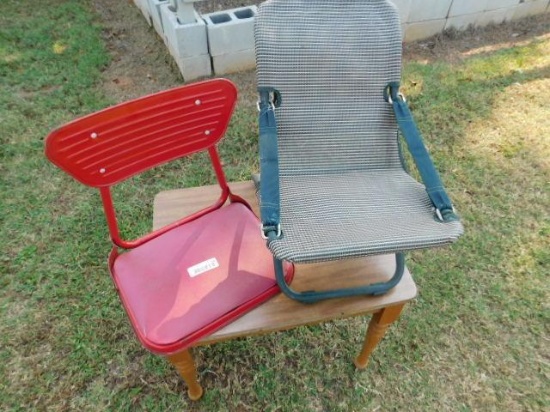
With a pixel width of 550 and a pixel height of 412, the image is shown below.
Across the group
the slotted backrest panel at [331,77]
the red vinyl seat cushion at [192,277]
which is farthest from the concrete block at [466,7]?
the red vinyl seat cushion at [192,277]

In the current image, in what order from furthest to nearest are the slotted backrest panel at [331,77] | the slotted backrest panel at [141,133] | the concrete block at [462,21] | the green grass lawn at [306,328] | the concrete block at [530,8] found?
1. the concrete block at [530,8]
2. the concrete block at [462,21]
3. the green grass lawn at [306,328]
4. the slotted backrest panel at [331,77]
5. the slotted backrest panel at [141,133]

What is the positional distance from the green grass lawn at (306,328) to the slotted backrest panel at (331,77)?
2.74ft

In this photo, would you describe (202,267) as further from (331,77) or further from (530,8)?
(530,8)

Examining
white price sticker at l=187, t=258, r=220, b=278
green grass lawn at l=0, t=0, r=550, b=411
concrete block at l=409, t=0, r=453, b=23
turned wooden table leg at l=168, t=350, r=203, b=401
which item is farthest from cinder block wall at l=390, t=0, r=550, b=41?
turned wooden table leg at l=168, t=350, r=203, b=401

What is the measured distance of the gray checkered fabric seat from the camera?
1484mm

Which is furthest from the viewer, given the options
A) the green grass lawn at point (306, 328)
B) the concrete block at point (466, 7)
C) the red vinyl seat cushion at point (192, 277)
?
the concrete block at point (466, 7)

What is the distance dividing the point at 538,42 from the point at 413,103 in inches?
66.0

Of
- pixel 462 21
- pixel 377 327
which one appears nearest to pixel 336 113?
pixel 377 327

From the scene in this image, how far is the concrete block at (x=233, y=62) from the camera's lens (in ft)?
10.4

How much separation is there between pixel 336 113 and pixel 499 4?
3132mm

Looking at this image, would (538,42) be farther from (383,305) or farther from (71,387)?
(71,387)

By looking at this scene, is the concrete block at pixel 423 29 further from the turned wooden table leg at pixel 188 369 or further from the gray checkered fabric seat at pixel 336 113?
the turned wooden table leg at pixel 188 369

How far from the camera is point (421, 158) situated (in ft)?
4.85

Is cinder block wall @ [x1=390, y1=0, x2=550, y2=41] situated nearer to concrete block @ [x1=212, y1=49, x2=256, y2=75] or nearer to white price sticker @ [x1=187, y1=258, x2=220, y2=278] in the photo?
concrete block @ [x1=212, y1=49, x2=256, y2=75]
